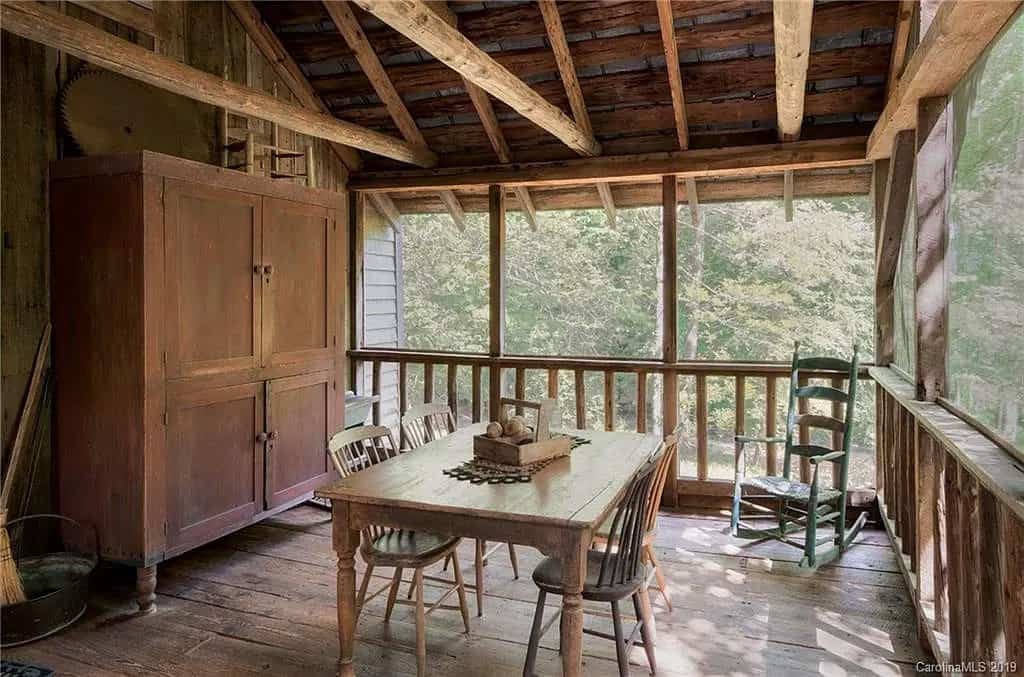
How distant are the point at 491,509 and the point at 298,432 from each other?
2229 millimetres

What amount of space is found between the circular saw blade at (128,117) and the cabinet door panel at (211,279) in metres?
0.77

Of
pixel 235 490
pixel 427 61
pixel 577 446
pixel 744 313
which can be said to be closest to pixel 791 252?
pixel 744 313

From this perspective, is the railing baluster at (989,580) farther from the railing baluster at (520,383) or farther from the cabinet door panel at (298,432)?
the railing baluster at (520,383)

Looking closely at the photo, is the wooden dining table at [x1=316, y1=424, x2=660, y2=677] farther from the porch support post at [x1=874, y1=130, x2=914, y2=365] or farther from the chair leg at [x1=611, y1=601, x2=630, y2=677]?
the porch support post at [x1=874, y1=130, x2=914, y2=365]

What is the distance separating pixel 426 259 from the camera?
857 centimetres

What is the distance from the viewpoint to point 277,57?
4953 millimetres

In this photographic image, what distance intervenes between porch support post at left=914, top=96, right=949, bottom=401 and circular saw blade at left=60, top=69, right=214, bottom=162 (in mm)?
3965

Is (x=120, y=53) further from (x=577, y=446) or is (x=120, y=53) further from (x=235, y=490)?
(x=577, y=446)

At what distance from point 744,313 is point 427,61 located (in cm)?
492

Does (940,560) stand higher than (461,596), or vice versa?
(940,560)

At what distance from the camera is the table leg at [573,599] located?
6.94ft

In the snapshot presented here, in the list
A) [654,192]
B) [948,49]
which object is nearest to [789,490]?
[948,49]

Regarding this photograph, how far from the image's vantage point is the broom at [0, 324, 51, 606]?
9.25ft

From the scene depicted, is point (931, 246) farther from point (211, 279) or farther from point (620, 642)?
point (211, 279)
